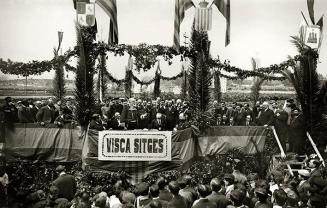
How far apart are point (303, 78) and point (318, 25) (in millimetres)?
2272

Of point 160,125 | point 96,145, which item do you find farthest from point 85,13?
point 160,125


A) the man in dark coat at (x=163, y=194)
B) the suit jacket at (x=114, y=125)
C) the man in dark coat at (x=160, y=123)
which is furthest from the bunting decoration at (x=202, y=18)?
the man in dark coat at (x=163, y=194)

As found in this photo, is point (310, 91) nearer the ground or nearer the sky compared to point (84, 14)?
nearer the ground

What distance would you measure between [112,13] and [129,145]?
4277 mm

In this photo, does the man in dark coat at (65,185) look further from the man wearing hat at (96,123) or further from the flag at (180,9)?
the flag at (180,9)

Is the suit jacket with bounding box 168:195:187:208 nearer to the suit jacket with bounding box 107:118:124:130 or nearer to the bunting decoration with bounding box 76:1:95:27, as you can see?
the suit jacket with bounding box 107:118:124:130

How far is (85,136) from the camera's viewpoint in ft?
41.4

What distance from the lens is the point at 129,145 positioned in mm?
12086

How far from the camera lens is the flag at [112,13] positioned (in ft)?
44.5

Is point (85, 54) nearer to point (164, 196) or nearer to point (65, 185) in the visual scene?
point (65, 185)

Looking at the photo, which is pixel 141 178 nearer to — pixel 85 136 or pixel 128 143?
pixel 128 143

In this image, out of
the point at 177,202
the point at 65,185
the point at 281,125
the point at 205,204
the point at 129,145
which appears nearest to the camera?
the point at 205,204

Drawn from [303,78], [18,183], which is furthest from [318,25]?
[18,183]

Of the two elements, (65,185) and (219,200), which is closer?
(219,200)
